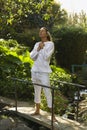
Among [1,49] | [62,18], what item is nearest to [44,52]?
[1,49]

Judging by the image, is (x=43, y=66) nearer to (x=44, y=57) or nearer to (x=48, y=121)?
(x=44, y=57)

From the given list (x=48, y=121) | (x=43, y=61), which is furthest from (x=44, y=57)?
(x=48, y=121)

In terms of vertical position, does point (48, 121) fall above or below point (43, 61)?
below

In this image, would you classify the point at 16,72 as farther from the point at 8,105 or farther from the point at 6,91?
the point at 8,105

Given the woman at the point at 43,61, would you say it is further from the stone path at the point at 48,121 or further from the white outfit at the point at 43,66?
the stone path at the point at 48,121

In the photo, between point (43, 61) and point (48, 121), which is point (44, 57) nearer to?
point (43, 61)

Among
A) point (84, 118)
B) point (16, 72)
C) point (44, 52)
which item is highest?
point (44, 52)

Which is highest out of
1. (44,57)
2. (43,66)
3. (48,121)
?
(44,57)

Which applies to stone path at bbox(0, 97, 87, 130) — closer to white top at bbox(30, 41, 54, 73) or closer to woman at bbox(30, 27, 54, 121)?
woman at bbox(30, 27, 54, 121)

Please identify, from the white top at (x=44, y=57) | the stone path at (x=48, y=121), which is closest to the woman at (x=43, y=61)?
the white top at (x=44, y=57)

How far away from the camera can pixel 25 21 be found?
65.0ft

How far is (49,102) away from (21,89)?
2816 mm

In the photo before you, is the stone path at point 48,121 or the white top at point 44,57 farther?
the white top at point 44,57

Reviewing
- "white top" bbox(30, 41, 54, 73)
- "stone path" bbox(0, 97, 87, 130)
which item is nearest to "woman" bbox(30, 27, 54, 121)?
"white top" bbox(30, 41, 54, 73)
